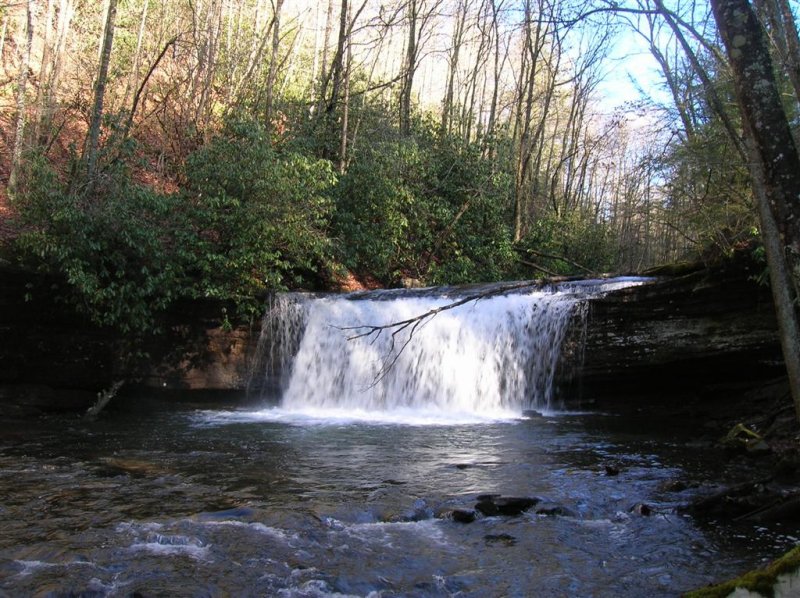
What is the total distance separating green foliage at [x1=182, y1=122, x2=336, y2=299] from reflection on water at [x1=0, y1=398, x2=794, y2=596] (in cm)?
480

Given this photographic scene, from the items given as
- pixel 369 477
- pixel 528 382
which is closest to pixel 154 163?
pixel 528 382

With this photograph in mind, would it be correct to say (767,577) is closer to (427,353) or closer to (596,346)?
(596,346)

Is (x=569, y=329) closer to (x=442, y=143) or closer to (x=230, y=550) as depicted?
(x=230, y=550)

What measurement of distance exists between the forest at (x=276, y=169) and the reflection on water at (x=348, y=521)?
3123 mm

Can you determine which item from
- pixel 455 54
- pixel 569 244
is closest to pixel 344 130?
pixel 455 54

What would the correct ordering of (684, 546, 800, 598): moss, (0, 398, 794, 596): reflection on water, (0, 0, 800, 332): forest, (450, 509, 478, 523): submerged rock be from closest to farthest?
1. (684, 546, 800, 598): moss
2. (0, 398, 794, 596): reflection on water
3. (450, 509, 478, 523): submerged rock
4. (0, 0, 800, 332): forest

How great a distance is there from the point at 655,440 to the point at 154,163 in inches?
Result: 665

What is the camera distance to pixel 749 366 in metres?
10.8

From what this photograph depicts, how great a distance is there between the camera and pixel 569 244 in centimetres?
2558

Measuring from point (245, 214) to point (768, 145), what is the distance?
412 inches

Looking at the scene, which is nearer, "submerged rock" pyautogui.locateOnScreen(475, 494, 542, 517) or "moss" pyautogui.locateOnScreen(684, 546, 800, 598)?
"moss" pyautogui.locateOnScreen(684, 546, 800, 598)

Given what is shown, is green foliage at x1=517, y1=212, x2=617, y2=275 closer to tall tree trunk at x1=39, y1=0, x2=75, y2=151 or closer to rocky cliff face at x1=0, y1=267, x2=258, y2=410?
rocky cliff face at x1=0, y1=267, x2=258, y2=410

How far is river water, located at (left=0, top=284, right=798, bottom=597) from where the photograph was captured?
441cm

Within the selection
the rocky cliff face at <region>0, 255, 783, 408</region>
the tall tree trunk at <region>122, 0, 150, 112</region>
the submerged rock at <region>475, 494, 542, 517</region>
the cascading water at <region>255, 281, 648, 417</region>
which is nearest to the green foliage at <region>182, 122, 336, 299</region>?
the rocky cliff face at <region>0, 255, 783, 408</region>
